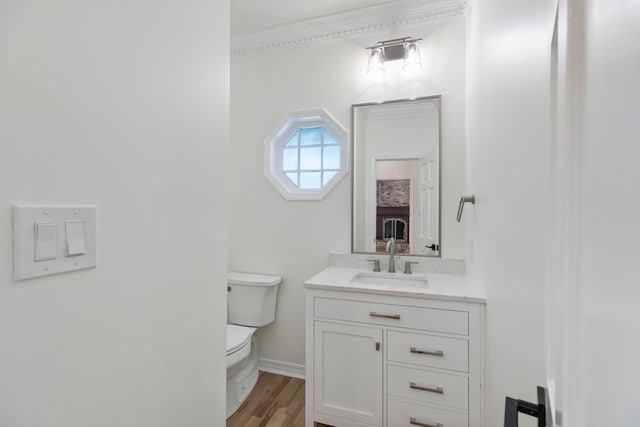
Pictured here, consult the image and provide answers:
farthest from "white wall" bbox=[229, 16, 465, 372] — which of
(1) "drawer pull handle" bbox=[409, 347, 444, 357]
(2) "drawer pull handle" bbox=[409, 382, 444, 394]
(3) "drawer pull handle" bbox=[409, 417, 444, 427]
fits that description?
(3) "drawer pull handle" bbox=[409, 417, 444, 427]

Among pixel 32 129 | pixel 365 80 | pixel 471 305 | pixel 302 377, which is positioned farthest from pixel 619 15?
pixel 302 377

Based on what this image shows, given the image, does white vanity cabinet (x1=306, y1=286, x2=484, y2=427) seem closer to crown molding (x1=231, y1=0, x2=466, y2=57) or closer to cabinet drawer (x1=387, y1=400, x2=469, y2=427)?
cabinet drawer (x1=387, y1=400, x2=469, y2=427)

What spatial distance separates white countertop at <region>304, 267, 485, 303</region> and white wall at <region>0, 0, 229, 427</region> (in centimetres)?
83

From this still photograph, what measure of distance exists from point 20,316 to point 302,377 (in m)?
2.09

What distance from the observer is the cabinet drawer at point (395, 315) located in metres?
1.53

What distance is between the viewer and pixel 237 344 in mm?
1872

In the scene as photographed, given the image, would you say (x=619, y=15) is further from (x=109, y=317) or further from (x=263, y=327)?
(x=263, y=327)

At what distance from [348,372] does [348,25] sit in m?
2.23

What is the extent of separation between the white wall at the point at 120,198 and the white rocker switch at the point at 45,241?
0.13 feet

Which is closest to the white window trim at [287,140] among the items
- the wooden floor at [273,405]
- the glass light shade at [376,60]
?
the glass light shade at [376,60]

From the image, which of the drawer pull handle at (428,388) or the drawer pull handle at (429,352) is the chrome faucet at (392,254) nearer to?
the drawer pull handle at (429,352)

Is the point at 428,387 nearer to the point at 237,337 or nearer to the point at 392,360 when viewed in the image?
the point at 392,360

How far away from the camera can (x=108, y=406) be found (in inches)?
27.1

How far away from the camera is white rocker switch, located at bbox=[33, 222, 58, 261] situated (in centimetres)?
56
